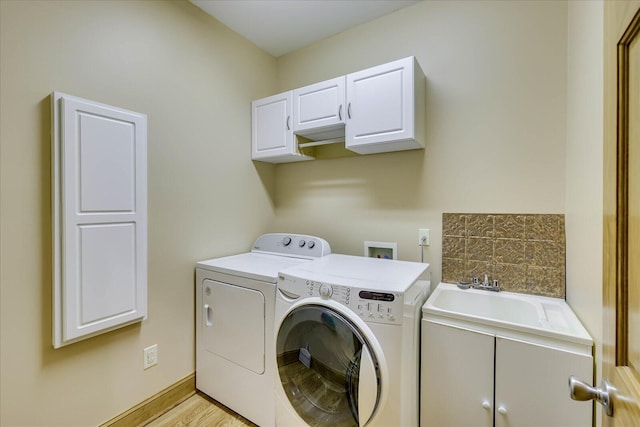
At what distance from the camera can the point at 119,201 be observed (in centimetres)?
149

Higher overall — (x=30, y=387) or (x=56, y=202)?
(x=56, y=202)

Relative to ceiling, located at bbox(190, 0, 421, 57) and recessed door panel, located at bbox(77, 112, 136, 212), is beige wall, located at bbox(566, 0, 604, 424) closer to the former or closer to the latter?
ceiling, located at bbox(190, 0, 421, 57)

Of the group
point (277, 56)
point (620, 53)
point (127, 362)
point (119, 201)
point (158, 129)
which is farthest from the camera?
point (277, 56)

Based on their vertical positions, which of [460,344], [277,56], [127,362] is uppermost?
[277,56]

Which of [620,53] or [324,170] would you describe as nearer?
[620,53]

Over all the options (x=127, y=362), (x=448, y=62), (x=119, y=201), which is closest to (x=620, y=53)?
(x=448, y=62)

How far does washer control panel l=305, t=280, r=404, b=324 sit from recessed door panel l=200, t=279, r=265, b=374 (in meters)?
0.50

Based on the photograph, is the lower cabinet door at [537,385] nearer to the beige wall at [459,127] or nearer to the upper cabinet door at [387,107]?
the beige wall at [459,127]

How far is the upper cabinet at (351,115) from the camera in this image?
5.65 ft

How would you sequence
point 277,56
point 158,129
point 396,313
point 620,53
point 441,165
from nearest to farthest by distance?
point 620,53 < point 396,313 < point 158,129 < point 441,165 < point 277,56

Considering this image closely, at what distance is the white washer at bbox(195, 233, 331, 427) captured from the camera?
157 centimetres

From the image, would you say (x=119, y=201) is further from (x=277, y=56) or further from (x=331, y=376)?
(x=277, y=56)

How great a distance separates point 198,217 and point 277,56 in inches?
66.6

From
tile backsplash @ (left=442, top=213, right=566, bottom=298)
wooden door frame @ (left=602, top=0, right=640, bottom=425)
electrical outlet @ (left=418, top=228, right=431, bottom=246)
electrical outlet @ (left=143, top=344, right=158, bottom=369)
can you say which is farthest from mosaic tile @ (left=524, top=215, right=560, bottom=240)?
electrical outlet @ (left=143, top=344, right=158, bottom=369)
